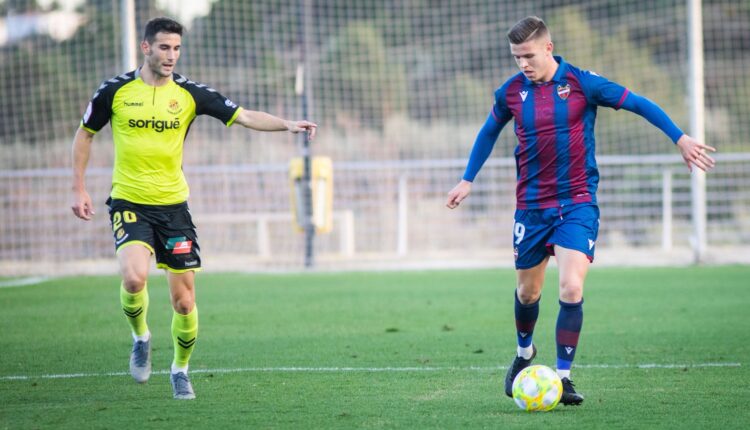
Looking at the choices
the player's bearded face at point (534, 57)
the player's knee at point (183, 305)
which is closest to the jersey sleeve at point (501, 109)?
the player's bearded face at point (534, 57)

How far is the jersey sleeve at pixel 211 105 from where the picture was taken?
676 cm

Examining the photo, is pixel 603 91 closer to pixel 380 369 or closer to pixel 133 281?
pixel 380 369

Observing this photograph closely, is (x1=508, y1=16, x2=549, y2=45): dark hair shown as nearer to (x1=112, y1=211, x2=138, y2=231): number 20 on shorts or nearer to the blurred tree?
(x1=112, y1=211, x2=138, y2=231): number 20 on shorts

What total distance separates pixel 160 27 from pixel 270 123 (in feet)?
2.93

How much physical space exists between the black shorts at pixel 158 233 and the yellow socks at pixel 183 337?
299 millimetres

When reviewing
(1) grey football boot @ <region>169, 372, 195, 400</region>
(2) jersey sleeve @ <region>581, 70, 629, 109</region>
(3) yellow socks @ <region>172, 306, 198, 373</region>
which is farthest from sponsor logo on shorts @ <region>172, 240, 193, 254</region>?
(2) jersey sleeve @ <region>581, 70, 629, 109</region>

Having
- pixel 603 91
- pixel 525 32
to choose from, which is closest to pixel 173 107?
pixel 525 32

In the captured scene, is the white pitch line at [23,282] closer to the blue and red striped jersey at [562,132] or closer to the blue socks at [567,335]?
the blue and red striped jersey at [562,132]

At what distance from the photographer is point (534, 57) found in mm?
6121

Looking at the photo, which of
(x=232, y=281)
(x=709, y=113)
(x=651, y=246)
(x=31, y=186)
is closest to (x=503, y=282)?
(x=232, y=281)

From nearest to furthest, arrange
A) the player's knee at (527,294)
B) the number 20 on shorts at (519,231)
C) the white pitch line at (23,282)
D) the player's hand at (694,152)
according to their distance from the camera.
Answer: the player's hand at (694,152) → the number 20 on shorts at (519,231) → the player's knee at (527,294) → the white pitch line at (23,282)

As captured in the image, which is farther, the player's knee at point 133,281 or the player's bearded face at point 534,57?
the player's knee at point 133,281

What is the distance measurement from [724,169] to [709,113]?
8030 mm

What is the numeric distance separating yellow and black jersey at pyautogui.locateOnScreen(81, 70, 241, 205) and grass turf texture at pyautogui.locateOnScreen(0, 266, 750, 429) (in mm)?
1241
